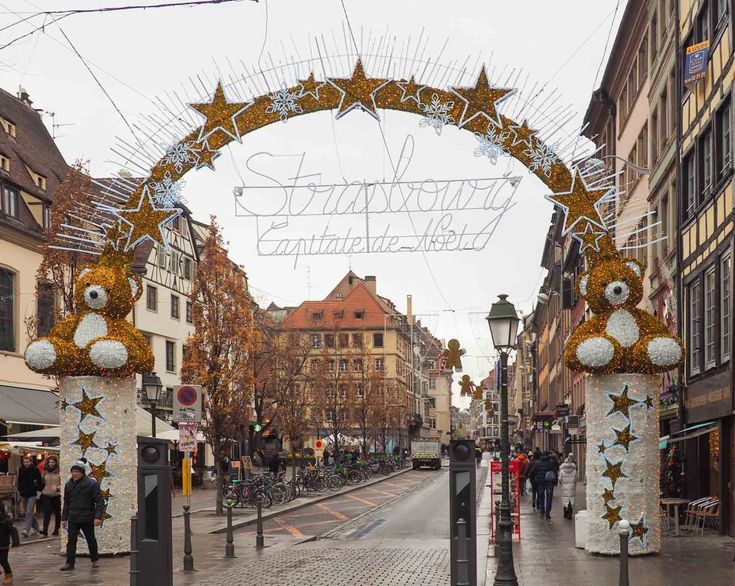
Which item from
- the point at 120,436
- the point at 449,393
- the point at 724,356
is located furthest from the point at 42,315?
the point at 449,393

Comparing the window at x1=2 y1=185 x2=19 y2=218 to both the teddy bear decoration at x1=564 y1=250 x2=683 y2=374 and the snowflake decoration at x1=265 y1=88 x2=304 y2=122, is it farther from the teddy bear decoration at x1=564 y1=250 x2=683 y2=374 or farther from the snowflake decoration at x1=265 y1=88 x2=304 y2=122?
the teddy bear decoration at x1=564 y1=250 x2=683 y2=374

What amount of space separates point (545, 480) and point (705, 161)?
936 centimetres

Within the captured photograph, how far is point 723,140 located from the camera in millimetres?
22422

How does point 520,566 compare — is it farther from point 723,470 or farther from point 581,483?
point 581,483

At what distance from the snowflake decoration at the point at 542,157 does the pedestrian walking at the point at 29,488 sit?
42.3 feet

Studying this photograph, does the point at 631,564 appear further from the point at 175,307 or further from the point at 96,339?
the point at 175,307

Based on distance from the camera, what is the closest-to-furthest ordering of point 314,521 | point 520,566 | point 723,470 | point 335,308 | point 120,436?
1. point 520,566
2. point 120,436
3. point 723,470
4. point 314,521
5. point 335,308

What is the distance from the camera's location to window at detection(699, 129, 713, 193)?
2367 centimetres

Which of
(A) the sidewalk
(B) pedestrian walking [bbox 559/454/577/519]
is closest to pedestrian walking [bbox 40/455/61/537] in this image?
(A) the sidewalk

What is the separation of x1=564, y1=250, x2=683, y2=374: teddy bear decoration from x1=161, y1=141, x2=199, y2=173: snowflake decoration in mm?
6859

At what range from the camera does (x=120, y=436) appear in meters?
18.8

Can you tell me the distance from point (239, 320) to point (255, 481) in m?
4.97

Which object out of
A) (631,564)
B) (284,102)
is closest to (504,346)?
(631,564)

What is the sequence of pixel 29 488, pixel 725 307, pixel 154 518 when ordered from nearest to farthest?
pixel 154 518
pixel 725 307
pixel 29 488
